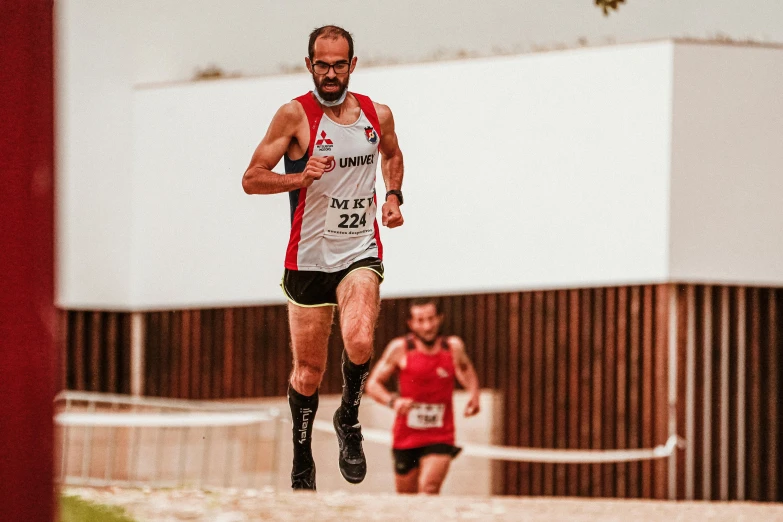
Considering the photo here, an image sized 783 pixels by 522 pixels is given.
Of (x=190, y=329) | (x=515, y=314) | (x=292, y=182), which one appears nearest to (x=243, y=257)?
(x=292, y=182)

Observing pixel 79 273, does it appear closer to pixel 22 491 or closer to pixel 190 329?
pixel 190 329

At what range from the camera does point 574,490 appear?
14414mm

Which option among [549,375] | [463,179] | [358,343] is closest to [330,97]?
[358,343]

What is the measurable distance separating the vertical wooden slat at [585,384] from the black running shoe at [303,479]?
38.0ft

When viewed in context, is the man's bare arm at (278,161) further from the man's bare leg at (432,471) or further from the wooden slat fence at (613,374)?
the wooden slat fence at (613,374)

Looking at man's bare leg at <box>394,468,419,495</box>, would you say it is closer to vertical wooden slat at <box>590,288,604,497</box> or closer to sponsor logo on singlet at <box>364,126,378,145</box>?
vertical wooden slat at <box>590,288,604,497</box>

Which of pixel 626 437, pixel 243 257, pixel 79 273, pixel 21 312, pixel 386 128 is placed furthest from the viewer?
pixel 626 437

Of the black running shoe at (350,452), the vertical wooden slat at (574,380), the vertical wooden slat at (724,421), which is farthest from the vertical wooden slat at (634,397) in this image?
the black running shoe at (350,452)

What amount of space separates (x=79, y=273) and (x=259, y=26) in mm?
9121

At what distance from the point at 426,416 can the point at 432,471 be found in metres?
1.22

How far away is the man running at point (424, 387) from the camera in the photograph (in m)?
7.22

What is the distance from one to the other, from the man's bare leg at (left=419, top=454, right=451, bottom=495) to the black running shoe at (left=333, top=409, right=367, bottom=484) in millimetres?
5840

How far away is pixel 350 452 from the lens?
2926 millimetres

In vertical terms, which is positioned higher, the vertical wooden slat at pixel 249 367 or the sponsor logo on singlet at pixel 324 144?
the sponsor logo on singlet at pixel 324 144
